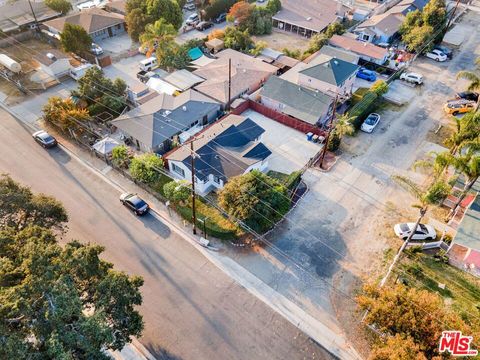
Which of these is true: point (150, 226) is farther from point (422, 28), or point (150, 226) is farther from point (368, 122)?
point (422, 28)

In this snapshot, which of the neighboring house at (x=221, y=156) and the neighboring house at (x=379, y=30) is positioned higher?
the neighboring house at (x=379, y=30)

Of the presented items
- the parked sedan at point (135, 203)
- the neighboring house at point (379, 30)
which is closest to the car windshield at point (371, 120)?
the neighboring house at point (379, 30)

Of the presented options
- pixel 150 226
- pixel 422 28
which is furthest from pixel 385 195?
pixel 422 28

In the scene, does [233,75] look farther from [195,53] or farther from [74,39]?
[74,39]

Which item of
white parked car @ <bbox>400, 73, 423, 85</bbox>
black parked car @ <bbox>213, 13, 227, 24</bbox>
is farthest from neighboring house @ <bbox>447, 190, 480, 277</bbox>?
black parked car @ <bbox>213, 13, 227, 24</bbox>

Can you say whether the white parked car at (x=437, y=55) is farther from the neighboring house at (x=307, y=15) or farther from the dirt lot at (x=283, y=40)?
the dirt lot at (x=283, y=40)

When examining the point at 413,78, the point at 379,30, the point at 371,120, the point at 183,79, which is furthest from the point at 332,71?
the point at 379,30

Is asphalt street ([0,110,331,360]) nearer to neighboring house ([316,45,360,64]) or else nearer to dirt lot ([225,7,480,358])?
dirt lot ([225,7,480,358])
